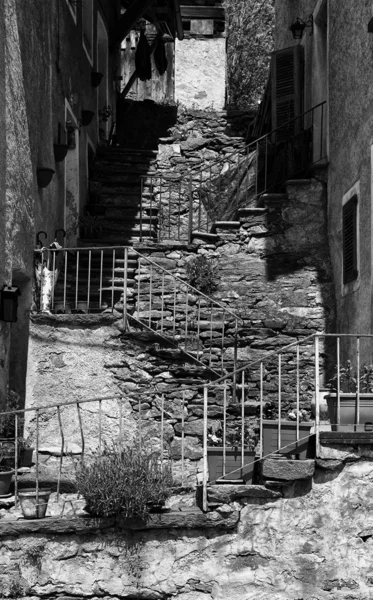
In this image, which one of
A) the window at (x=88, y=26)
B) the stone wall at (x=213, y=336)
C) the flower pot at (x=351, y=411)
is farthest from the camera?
the window at (x=88, y=26)

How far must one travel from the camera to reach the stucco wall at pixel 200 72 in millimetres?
23281

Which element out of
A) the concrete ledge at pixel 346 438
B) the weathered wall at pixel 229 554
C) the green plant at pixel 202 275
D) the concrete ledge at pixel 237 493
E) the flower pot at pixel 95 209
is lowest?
the weathered wall at pixel 229 554

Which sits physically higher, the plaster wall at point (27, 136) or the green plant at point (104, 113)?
the green plant at point (104, 113)

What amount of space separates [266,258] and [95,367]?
3411mm

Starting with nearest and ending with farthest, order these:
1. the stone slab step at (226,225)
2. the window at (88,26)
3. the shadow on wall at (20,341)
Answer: the shadow on wall at (20,341), the stone slab step at (226,225), the window at (88,26)

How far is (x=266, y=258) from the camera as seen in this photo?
15.2 metres

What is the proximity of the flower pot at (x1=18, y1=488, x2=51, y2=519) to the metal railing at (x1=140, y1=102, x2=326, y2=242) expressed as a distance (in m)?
6.09

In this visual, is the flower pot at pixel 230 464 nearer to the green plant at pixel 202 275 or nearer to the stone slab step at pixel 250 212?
the green plant at pixel 202 275

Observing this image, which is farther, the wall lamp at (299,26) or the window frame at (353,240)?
the wall lamp at (299,26)

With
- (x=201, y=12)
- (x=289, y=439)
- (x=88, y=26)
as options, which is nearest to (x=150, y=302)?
(x=289, y=439)

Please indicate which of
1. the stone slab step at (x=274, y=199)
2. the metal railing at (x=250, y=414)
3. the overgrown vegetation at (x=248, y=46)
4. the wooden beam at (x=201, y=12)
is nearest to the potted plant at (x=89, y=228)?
the stone slab step at (x=274, y=199)

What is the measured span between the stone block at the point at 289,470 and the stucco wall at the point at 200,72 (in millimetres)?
14303

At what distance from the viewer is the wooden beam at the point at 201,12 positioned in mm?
24328

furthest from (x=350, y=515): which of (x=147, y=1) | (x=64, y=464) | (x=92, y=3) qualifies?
(x=147, y=1)
